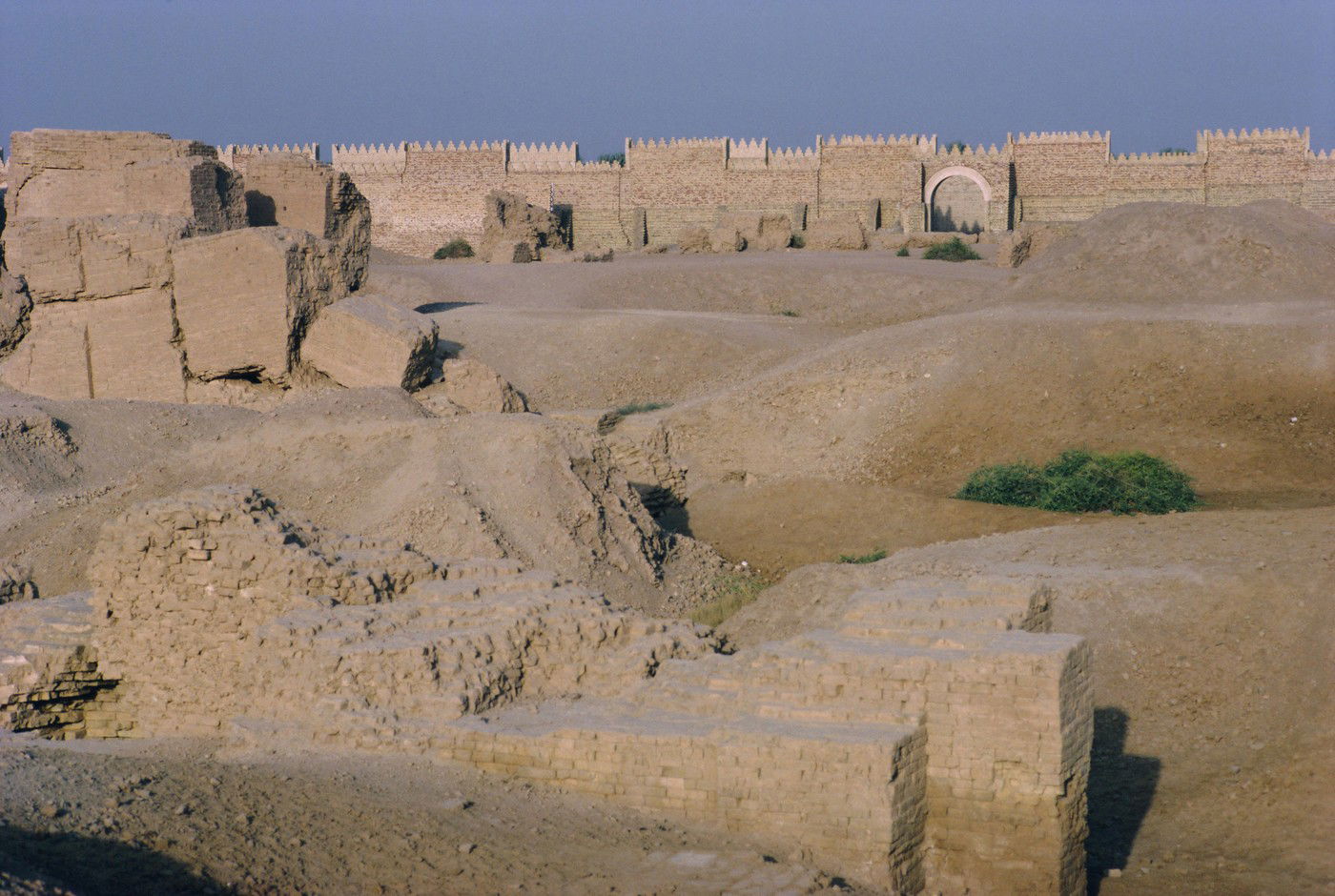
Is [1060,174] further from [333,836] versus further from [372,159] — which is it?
[333,836]

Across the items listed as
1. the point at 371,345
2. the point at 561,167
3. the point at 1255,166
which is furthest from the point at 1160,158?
the point at 371,345

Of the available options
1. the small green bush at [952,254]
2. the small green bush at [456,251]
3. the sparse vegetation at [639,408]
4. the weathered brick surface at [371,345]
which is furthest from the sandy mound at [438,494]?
the small green bush at [456,251]

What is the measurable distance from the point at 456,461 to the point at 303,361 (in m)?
5.08

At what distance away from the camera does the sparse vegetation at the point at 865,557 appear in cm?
1321

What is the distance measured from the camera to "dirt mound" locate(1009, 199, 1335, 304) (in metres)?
19.7

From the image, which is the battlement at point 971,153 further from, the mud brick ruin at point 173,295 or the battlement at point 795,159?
the mud brick ruin at point 173,295

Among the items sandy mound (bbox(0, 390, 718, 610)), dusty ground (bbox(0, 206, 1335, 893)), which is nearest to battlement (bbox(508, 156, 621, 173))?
dusty ground (bbox(0, 206, 1335, 893))

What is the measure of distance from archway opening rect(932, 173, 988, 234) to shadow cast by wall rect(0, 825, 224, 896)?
3318 centimetres

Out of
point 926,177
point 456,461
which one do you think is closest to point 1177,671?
point 456,461

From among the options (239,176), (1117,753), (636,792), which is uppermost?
(239,176)

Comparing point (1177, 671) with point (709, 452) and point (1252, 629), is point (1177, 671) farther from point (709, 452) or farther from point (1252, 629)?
point (709, 452)

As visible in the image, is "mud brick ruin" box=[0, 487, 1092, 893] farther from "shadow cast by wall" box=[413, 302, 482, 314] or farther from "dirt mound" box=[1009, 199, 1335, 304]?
"shadow cast by wall" box=[413, 302, 482, 314]

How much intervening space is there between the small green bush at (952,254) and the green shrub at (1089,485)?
14.8 m

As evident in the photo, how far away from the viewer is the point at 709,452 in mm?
17656
